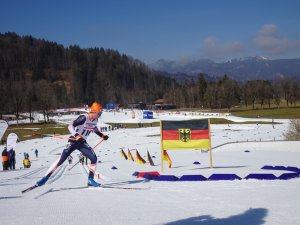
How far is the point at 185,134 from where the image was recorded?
1525cm

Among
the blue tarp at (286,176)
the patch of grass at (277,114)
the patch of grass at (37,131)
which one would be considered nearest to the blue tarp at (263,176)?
the blue tarp at (286,176)

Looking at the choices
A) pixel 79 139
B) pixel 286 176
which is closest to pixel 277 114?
pixel 286 176

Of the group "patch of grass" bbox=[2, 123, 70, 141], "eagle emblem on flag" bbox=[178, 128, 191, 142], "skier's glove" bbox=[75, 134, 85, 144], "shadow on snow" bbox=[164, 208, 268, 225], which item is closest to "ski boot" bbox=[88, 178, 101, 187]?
"skier's glove" bbox=[75, 134, 85, 144]

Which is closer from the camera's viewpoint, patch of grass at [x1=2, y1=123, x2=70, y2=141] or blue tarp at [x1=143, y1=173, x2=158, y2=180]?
blue tarp at [x1=143, y1=173, x2=158, y2=180]

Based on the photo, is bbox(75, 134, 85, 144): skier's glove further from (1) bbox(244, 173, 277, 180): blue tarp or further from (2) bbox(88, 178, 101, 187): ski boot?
(1) bbox(244, 173, 277, 180): blue tarp

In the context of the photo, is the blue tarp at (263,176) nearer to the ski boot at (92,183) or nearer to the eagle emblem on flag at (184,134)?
the eagle emblem on flag at (184,134)

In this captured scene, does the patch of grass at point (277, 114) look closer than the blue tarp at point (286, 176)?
No

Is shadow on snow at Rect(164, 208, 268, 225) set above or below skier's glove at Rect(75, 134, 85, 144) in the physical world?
below

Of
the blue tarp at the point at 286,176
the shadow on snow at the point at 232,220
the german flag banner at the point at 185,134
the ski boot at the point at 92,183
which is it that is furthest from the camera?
the german flag banner at the point at 185,134

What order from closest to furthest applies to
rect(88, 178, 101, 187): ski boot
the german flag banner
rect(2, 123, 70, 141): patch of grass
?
rect(88, 178, 101, 187): ski boot → the german flag banner → rect(2, 123, 70, 141): patch of grass

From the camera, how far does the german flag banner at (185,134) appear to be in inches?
599

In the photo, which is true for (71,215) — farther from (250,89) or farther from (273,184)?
(250,89)

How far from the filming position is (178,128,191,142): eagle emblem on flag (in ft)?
49.9

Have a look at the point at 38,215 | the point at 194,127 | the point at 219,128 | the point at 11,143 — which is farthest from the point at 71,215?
the point at 219,128
